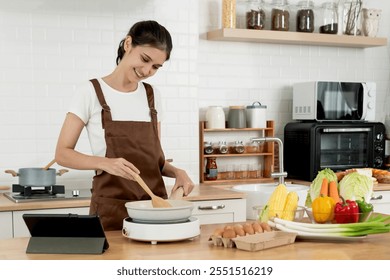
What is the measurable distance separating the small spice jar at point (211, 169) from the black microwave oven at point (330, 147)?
69 centimetres

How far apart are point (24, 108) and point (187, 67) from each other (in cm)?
130

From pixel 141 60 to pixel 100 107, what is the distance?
306 mm

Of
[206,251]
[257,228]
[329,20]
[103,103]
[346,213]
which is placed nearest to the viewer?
[206,251]

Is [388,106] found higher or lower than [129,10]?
lower

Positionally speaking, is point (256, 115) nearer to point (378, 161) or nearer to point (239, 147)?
→ point (239, 147)

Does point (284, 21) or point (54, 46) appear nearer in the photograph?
point (54, 46)

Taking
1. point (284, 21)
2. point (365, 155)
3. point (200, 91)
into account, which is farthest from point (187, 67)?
point (365, 155)

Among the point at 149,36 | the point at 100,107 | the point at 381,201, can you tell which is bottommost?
the point at 381,201

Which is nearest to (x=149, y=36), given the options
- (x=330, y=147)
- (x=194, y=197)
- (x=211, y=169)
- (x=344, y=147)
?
(x=194, y=197)

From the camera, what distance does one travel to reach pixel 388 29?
19.7ft

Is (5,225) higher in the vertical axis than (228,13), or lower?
lower

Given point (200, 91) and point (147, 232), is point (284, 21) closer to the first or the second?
point (200, 91)

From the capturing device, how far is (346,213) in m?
2.48
